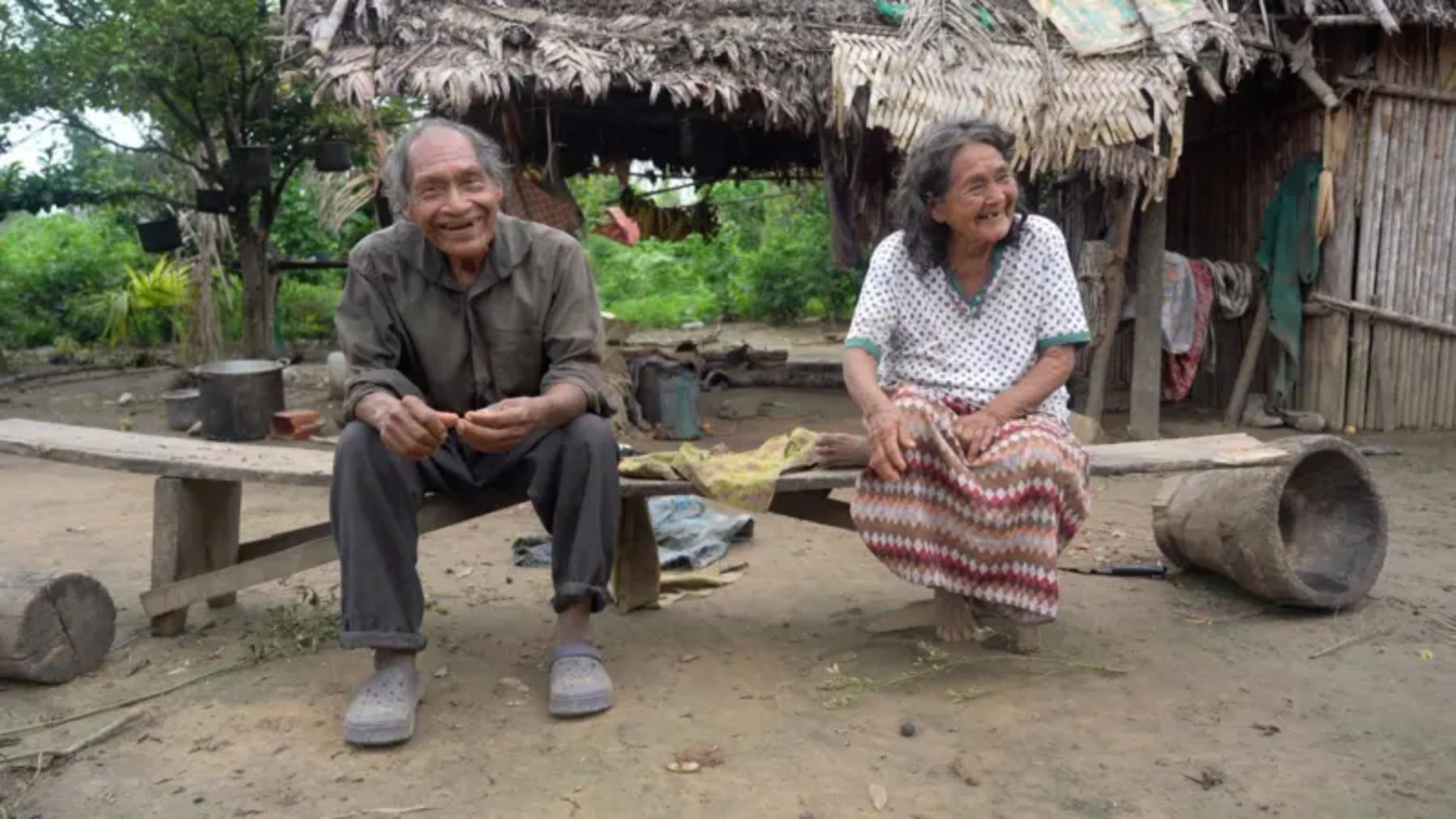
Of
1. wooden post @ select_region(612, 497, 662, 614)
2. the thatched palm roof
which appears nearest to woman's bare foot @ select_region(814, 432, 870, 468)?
wooden post @ select_region(612, 497, 662, 614)

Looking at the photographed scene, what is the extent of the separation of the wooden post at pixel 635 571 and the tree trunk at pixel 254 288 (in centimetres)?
752

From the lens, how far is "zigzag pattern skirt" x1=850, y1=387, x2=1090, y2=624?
264 cm

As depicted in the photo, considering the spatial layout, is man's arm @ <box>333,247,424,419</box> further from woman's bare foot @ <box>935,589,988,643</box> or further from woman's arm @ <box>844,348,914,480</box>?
woman's bare foot @ <box>935,589,988,643</box>

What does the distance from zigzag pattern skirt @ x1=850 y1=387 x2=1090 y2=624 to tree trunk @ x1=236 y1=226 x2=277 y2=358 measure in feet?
27.5

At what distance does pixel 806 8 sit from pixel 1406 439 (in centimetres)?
447

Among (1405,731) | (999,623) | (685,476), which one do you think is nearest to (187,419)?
(685,476)

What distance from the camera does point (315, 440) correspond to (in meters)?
7.12

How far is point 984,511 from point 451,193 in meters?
1.50

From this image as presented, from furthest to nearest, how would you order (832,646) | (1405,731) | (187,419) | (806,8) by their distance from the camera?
1. (187,419)
2. (806,8)
3. (832,646)
4. (1405,731)

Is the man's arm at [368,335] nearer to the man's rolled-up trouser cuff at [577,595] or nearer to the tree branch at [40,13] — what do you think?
the man's rolled-up trouser cuff at [577,595]

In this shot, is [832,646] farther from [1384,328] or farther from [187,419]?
[187,419]

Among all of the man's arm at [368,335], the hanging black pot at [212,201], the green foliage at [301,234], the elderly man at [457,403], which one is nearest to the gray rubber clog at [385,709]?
the elderly man at [457,403]

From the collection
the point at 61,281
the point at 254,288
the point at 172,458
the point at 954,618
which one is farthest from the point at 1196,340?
the point at 61,281

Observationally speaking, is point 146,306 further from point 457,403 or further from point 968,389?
point 968,389
